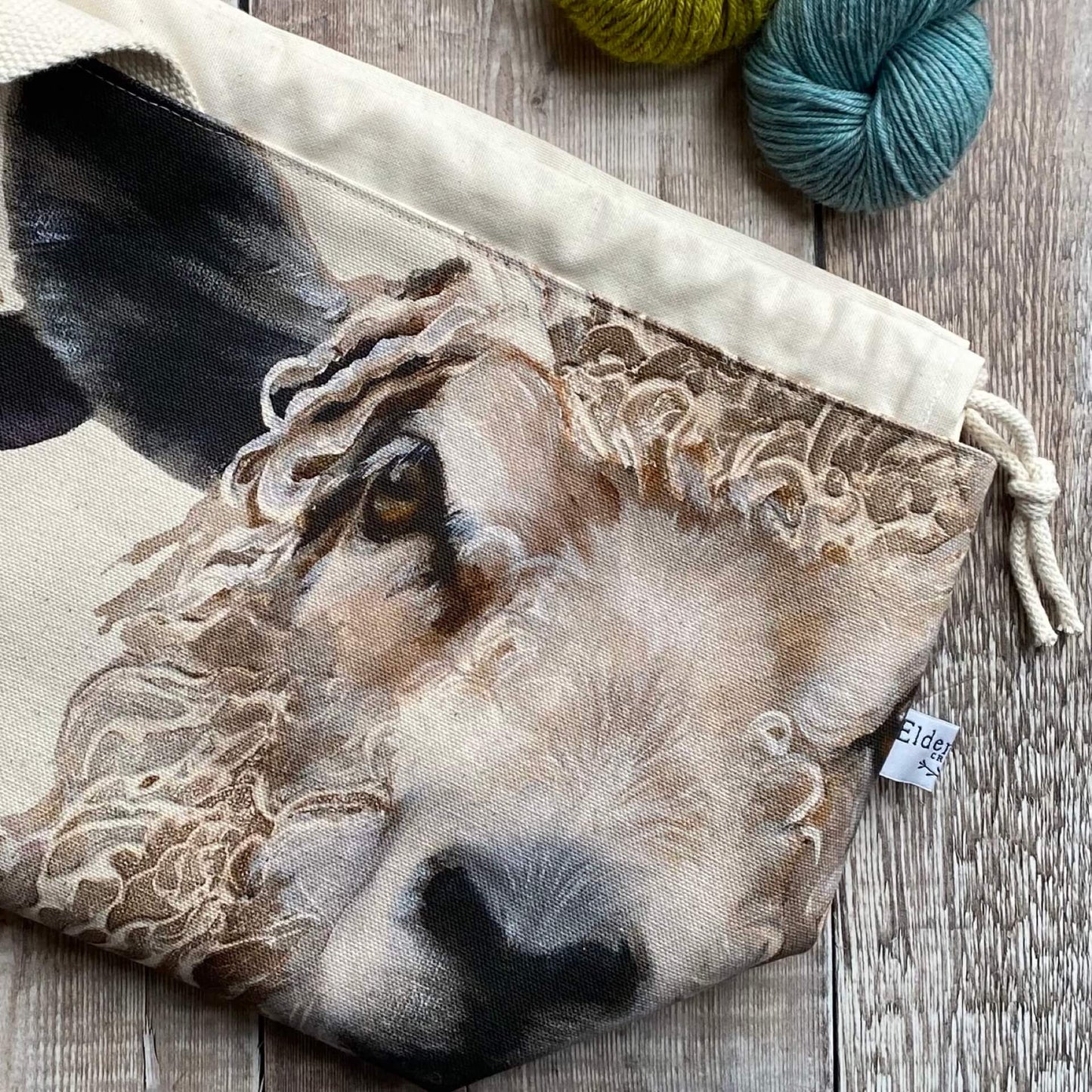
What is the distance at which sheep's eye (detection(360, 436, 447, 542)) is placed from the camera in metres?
0.52

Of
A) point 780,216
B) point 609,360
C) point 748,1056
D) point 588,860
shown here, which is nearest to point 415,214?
point 609,360

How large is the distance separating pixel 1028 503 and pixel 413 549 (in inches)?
13.2

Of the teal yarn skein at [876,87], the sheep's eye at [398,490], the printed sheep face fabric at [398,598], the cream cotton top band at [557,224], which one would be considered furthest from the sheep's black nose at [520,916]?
the teal yarn skein at [876,87]

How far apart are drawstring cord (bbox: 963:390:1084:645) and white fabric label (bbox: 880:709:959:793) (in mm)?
82

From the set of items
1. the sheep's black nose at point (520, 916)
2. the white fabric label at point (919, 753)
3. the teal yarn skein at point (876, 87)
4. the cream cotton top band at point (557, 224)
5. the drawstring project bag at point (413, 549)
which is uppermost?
the teal yarn skein at point (876, 87)

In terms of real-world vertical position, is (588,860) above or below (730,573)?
below

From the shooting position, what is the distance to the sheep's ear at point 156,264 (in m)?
0.51

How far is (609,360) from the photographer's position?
526 mm

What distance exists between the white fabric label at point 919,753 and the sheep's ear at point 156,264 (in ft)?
1.24

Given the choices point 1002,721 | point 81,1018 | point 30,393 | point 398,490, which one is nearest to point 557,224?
point 398,490

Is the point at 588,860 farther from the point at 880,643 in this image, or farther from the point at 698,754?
the point at 880,643

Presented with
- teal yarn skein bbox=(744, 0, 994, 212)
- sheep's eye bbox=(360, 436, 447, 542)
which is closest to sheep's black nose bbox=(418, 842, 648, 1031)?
sheep's eye bbox=(360, 436, 447, 542)

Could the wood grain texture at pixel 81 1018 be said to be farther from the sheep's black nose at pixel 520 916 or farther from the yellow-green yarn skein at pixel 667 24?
the yellow-green yarn skein at pixel 667 24

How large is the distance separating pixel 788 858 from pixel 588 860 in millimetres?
100
